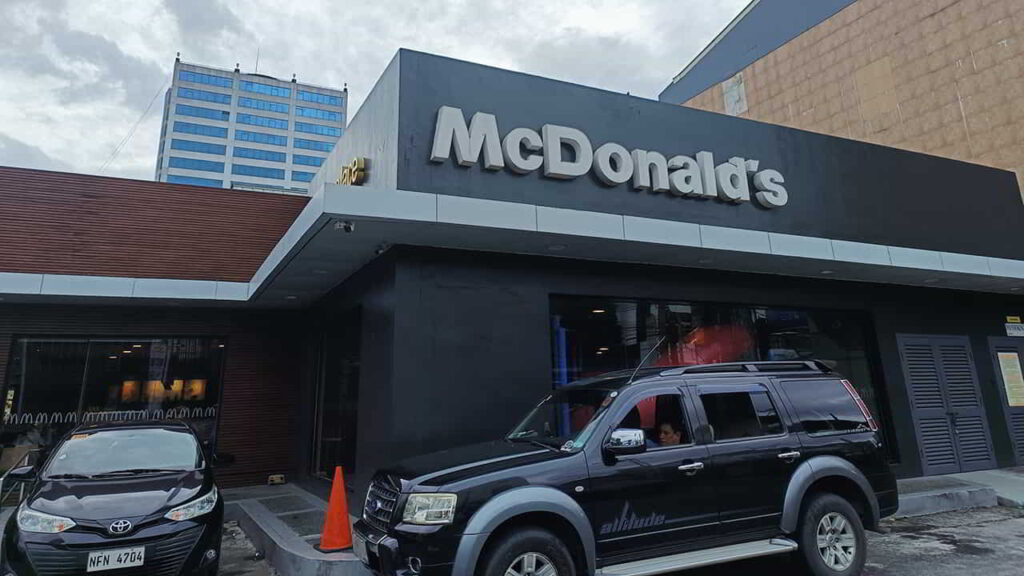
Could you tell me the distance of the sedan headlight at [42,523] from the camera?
4.44m

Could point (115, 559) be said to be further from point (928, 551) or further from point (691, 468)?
point (928, 551)

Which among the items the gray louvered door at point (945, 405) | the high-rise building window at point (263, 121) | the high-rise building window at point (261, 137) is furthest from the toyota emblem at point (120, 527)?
the high-rise building window at point (263, 121)

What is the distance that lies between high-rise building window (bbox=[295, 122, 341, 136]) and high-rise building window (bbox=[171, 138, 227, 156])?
42.7 ft

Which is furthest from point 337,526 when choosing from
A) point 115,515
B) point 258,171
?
point 258,171

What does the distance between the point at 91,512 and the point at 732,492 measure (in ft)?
17.5

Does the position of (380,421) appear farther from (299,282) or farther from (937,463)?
(937,463)

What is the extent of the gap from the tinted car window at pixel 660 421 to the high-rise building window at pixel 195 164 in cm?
9770

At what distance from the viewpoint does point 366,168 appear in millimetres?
7805

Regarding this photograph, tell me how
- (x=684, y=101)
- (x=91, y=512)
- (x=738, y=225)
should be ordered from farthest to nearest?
(x=684, y=101), (x=738, y=225), (x=91, y=512)

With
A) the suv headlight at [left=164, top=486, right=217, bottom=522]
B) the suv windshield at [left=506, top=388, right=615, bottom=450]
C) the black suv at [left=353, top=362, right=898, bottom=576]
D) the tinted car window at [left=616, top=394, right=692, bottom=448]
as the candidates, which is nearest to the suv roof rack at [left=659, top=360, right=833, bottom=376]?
the black suv at [left=353, top=362, right=898, bottom=576]

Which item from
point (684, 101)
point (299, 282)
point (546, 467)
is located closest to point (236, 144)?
point (684, 101)

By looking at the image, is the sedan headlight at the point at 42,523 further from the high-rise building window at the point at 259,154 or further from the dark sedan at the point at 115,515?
the high-rise building window at the point at 259,154

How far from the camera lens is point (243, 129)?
9131 cm

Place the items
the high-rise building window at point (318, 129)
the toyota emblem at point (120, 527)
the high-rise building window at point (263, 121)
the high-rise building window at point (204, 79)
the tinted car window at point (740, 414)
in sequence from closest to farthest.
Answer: the toyota emblem at point (120, 527), the tinted car window at point (740, 414), the high-rise building window at point (204, 79), the high-rise building window at point (263, 121), the high-rise building window at point (318, 129)
